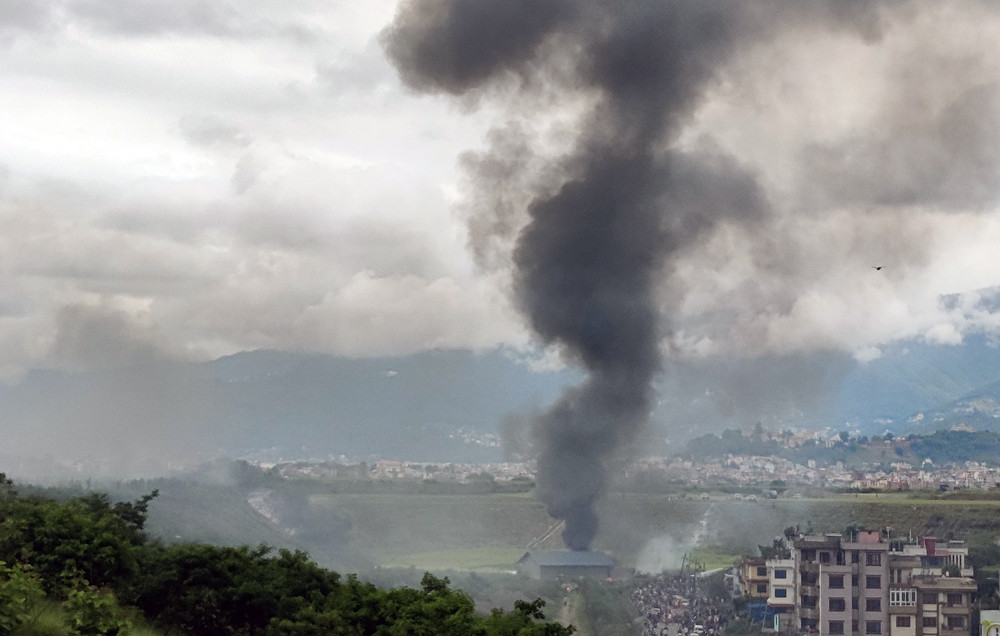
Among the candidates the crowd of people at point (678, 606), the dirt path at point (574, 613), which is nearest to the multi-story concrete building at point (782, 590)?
the crowd of people at point (678, 606)

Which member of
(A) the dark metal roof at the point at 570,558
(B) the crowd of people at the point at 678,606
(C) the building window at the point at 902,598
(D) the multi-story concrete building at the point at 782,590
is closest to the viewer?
(B) the crowd of people at the point at 678,606

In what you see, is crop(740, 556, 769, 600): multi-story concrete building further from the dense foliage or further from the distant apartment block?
the dense foliage

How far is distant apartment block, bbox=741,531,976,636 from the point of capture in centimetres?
6272

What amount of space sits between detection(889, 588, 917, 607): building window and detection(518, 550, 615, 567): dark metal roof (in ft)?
60.2

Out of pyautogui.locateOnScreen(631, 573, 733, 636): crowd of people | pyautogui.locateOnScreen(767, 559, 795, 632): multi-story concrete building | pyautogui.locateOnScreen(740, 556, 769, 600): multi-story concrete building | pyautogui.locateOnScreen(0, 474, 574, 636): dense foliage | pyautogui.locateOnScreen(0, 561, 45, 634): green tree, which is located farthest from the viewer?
pyautogui.locateOnScreen(740, 556, 769, 600): multi-story concrete building

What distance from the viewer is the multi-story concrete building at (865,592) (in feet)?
206

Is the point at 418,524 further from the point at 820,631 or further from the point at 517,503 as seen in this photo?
Result: the point at 820,631

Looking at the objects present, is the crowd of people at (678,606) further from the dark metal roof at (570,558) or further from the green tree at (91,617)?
the green tree at (91,617)

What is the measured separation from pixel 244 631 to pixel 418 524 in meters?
71.1

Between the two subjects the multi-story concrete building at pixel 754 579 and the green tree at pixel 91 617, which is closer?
the green tree at pixel 91 617

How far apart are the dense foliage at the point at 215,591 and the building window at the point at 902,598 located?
44288mm

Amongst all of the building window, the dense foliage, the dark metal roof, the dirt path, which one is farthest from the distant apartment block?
the dense foliage

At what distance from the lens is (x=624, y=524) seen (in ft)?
279

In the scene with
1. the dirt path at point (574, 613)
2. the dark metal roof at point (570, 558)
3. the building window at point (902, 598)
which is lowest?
the dirt path at point (574, 613)
